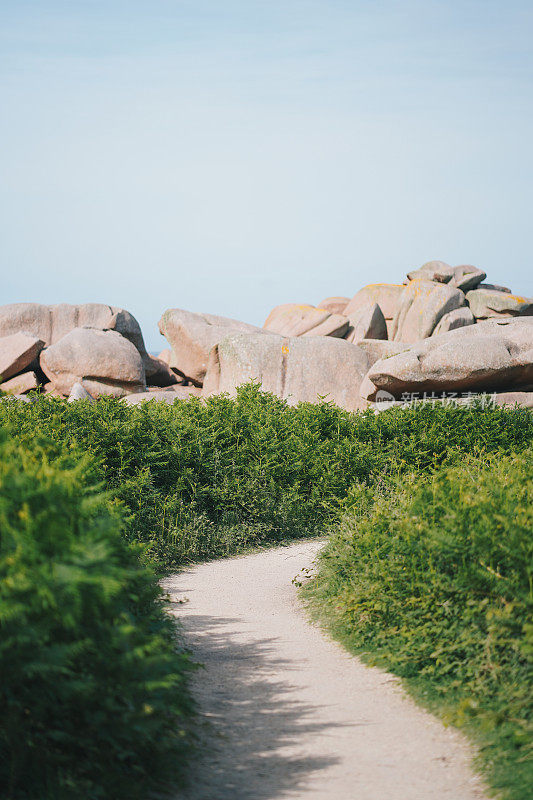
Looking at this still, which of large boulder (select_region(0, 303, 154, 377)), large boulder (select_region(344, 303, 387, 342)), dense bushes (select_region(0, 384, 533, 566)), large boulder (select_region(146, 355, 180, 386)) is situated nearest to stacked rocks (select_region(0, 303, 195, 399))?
large boulder (select_region(0, 303, 154, 377))

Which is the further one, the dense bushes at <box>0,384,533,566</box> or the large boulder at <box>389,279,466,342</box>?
the large boulder at <box>389,279,466,342</box>

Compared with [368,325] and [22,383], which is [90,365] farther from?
[368,325]

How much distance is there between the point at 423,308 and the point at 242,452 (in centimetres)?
1610

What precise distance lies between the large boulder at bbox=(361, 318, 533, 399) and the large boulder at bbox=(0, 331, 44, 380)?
1047cm

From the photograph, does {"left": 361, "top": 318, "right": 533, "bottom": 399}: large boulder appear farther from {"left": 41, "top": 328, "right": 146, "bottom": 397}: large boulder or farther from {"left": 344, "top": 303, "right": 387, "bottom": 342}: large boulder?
{"left": 344, "top": 303, "right": 387, "bottom": 342}: large boulder

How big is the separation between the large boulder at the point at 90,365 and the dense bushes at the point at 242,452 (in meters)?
10.2

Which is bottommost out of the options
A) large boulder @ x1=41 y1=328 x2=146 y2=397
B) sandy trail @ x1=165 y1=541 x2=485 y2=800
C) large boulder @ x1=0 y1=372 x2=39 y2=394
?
sandy trail @ x1=165 y1=541 x2=485 y2=800

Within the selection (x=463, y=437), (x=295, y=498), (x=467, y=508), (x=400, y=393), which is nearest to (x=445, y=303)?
(x=400, y=393)

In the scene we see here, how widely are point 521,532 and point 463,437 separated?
20.8ft

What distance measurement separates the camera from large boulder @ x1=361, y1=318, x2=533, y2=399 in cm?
1395

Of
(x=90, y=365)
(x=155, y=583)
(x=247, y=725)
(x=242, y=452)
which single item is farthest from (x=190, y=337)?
(x=247, y=725)

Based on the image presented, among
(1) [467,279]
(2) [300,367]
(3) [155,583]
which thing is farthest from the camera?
(1) [467,279]

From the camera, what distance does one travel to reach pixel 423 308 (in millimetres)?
23734

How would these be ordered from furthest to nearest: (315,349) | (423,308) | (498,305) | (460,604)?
(498,305) < (423,308) < (315,349) < (460,604)
